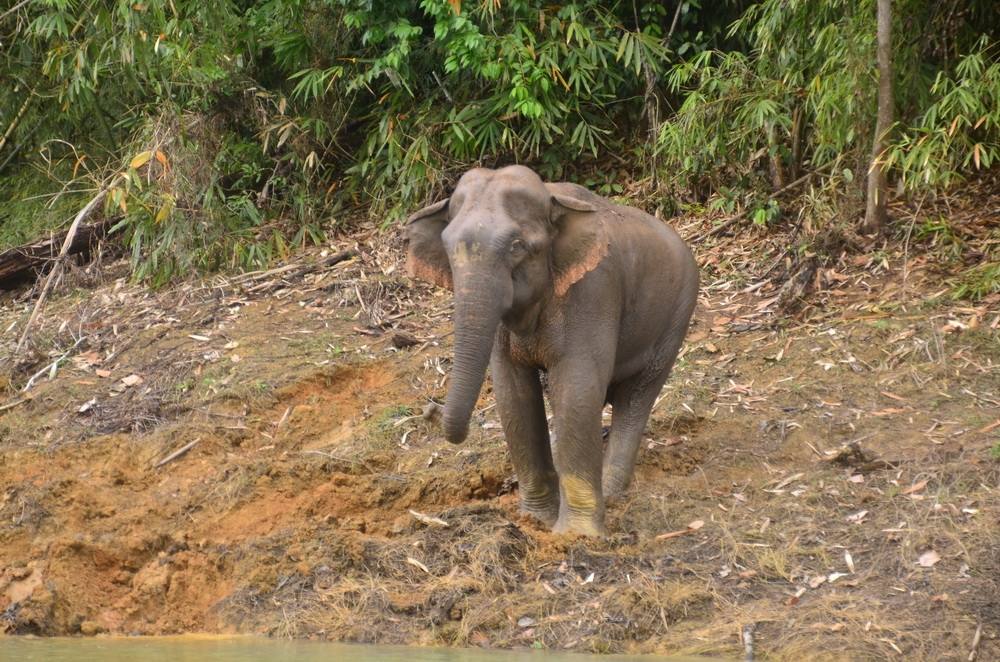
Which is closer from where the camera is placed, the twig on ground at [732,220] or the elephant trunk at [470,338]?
the elephant trunk at [470,338]

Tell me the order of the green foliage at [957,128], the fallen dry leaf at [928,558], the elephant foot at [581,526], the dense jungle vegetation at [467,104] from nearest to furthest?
the fallen dry leaf at [928,558] → the elephant foot at [581,526] → the green foliage at [957,128] → the dense jungle vegetation at [467,104]

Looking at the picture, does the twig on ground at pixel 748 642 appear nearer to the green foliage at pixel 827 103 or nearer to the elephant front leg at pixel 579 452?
the elephant front leg at pixel 579 452

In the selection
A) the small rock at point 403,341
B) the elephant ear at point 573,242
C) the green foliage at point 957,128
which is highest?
the elephant ear at point 573,242

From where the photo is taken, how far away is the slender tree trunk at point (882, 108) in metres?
11.0

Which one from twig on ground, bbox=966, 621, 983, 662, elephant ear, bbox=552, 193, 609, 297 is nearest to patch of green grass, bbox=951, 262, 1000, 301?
elephant ear, bbox=552, 193, 609, 297

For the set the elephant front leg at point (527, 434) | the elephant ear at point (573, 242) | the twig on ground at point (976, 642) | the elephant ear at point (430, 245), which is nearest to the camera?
the twig on ground at point (976, 642)

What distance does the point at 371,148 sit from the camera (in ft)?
47.9

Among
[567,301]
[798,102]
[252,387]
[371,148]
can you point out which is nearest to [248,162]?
[371,148]

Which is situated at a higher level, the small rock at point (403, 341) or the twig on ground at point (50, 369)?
the small rock at point (403, 341)

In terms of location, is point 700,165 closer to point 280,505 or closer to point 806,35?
point 806,35

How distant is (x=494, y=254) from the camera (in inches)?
280

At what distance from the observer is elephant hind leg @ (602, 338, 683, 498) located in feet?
28.5

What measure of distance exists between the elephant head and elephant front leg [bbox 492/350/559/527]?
401 mm

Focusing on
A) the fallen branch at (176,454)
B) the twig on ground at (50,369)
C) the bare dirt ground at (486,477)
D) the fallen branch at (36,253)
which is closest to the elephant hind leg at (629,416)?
the bare dirt ground at (486,477)
